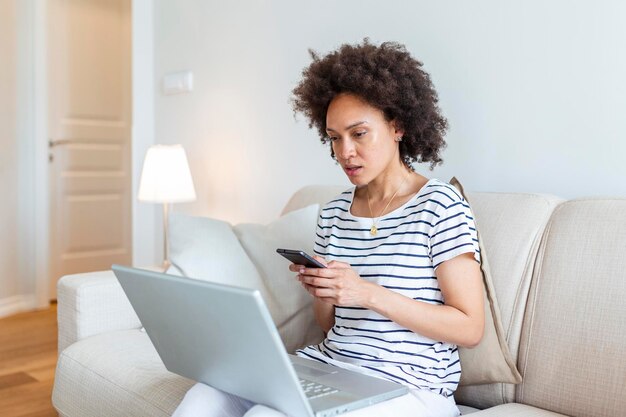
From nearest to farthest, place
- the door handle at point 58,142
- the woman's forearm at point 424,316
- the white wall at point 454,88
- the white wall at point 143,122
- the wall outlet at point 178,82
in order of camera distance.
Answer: the woman's forearm at point 424,316 → the white wall at point 454,88 → the wall outlet at point 178,82 → the white wall at point 143,122 → the door handle at point 58,142

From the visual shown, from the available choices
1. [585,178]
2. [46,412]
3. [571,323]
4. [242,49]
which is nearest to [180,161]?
[242,49]

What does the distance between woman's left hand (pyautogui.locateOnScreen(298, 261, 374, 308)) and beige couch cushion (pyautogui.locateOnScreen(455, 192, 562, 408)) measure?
0.38 metres

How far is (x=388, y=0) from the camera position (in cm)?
221

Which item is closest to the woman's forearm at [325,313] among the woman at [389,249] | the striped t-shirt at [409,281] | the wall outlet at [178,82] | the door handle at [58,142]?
the woman at [389,249]

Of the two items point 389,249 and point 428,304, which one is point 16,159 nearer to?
point 389,249

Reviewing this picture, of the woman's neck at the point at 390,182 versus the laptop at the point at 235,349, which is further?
the woman's neck at the point at 390,182

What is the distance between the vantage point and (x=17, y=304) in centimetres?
394

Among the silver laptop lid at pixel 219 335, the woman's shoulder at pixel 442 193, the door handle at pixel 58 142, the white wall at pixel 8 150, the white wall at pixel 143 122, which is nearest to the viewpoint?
the silver laptop lid at pixel 219 335

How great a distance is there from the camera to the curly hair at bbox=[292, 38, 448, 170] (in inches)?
59.6

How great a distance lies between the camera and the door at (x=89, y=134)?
416 cm

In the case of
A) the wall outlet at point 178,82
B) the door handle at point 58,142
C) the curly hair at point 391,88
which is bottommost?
the door handle at point 58,142

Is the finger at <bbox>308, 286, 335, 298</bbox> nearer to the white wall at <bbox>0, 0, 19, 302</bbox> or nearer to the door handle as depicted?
the white wall at <bbox>0, 0, 19, 302</bbox>

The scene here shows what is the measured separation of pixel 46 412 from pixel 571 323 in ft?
5.85

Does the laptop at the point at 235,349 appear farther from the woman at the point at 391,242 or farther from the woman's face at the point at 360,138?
the woman's face at the point at 360,138
